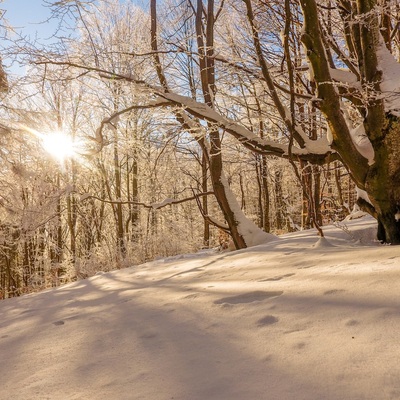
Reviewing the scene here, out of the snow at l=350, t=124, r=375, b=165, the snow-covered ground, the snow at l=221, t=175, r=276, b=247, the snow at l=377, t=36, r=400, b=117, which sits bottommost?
the snow-covered ground

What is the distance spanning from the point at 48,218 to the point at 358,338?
898 centimetres

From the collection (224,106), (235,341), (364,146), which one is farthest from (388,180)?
(224,106)

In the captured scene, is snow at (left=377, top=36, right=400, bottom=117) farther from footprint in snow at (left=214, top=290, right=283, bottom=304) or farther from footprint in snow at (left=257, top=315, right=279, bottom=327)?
footprint in snow at (left=257, top=315, right=279, bottom=327)

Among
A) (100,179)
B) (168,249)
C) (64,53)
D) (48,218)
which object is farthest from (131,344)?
(100,179)

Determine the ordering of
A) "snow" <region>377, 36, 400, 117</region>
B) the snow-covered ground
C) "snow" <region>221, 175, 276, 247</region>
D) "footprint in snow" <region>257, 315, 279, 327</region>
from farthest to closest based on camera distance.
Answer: "snow" <region>221, 175, 276, 247</region> → "snow" <region>377, 36, 400, 117</region> → "footprint in snow" <region>257, 315, 279, 327</region> → the snow-covered ground

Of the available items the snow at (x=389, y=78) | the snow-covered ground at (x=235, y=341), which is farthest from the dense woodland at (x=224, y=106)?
the snow-covered ground at (x=235, y=341)

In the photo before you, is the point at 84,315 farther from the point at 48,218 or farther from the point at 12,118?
the point at 48,218

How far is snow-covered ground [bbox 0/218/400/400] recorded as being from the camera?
3.30 feet

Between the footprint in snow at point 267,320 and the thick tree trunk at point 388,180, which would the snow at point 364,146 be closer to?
the thick tree trunk at point 388,180

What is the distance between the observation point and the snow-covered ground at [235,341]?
1005 millimetres

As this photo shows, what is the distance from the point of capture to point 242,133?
4.09m

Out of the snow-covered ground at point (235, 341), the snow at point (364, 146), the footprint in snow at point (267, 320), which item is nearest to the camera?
the snow-covered ground at point (235, 341)

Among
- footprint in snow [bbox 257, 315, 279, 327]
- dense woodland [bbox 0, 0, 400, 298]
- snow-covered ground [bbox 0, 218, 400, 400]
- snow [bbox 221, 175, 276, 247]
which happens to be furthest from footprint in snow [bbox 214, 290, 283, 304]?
snow [bbox 221, 175, 276, 247]

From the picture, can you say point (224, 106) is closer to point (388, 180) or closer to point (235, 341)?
point (388, 180)
